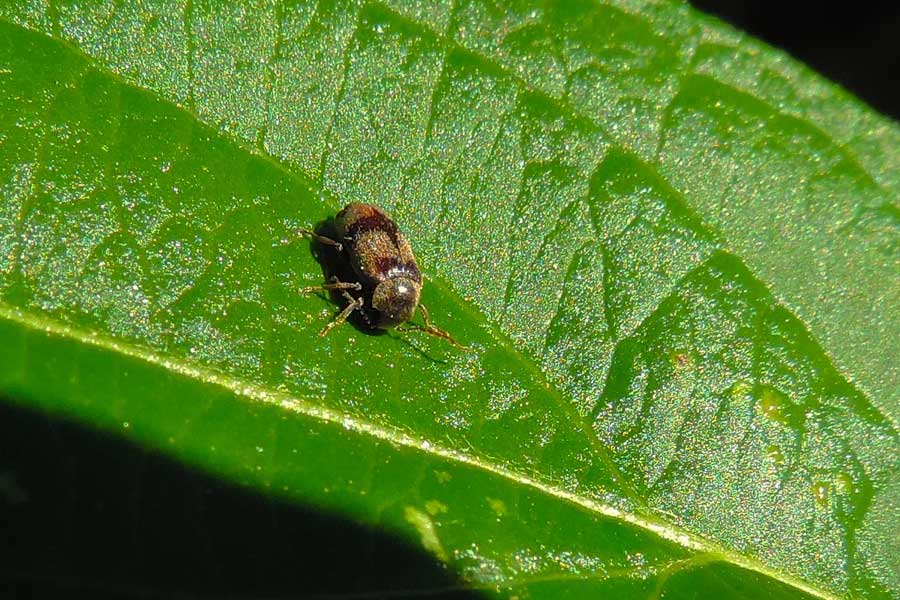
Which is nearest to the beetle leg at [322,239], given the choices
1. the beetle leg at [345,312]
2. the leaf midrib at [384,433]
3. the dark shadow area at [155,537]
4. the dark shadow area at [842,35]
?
the beetle leg at [345,312]

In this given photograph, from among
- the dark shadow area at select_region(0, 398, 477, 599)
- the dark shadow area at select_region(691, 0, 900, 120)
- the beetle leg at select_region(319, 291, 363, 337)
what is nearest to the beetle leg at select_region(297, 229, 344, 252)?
the beetle leg at select_region(319, 291, 363, 337)

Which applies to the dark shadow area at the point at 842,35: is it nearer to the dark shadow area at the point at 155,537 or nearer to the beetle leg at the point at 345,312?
the beetle leg at the point at 345,312

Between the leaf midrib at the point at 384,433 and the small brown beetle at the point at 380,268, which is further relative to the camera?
the small brown beetle at the point at 380,268

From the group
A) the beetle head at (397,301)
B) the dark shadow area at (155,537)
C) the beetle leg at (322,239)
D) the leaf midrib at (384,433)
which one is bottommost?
the dark shadow area at (155,537)

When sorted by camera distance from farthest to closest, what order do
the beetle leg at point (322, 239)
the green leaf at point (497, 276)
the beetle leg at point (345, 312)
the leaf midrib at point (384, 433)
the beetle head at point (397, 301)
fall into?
the beetle head at point (397, 301) < the beetle leg at point (322, 239) < the beetle leg at point (345, 312) < the green leaf at point (497, 276) < the leaf midrib at point (384, 433)

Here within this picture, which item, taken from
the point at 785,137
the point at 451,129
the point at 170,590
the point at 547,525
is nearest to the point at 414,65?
the point at 451,129

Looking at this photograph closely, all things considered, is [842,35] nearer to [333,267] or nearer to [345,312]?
[333,267]

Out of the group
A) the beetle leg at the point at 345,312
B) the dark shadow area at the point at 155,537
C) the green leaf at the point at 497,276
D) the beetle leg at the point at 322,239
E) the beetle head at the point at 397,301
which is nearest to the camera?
the dark shadow area at the point at 155,537

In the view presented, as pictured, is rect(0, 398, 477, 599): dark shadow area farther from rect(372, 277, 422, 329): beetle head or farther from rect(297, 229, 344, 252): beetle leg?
rect(297, 229, 344, 252): beetle leg
